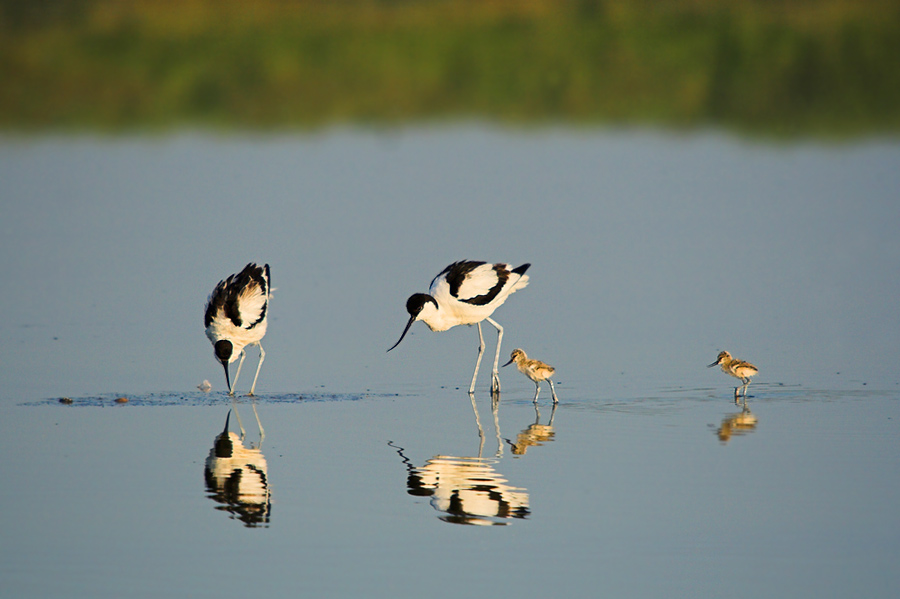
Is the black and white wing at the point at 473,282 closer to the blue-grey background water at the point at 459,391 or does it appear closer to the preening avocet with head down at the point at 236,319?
the blue-grey background water at the point at 459,391

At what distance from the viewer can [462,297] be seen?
11.2 metres

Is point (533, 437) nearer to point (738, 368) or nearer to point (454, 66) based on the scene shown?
point (738, 368)

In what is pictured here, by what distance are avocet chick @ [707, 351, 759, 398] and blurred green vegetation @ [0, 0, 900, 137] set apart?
784 inches

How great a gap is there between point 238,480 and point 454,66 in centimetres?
2586

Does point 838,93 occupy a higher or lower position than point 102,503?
higher

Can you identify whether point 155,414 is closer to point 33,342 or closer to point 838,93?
point 33,342

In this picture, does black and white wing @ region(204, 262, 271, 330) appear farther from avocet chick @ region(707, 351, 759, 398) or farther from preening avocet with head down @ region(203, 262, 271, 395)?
avocet chick @ region(707, 351, 759, 398)

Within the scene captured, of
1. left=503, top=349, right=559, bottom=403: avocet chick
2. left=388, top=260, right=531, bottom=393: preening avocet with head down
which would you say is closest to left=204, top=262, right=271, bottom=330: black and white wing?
left=388, top=260, right=531, bottom=393: preening avocet with head down

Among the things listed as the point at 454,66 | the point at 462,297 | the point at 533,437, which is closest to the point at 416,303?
the point at 462,297

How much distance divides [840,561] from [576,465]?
2.01 metres

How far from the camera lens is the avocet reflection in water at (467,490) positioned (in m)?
7.19

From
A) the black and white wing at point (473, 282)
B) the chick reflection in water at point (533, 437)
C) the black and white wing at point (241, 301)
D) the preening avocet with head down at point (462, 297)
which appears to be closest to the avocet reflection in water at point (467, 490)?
the chick reflection in water at point (533, 437)

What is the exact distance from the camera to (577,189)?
21750mm

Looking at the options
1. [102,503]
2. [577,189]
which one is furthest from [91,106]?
[102,503]
